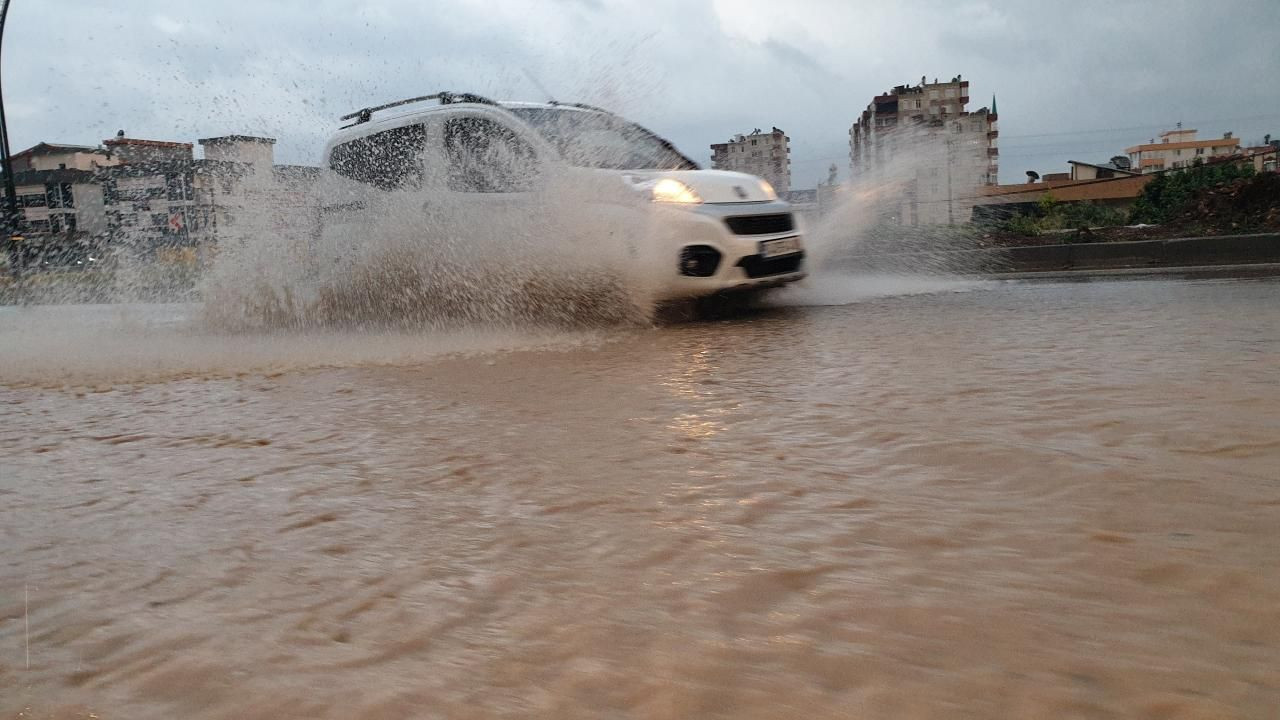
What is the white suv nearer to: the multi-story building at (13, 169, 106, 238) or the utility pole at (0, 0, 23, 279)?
the utility pole at (0, 0, 23, 279)

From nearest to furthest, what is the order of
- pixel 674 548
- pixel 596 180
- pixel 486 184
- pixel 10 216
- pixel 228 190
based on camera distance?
pixel 674 548
pixel 596 180
pixel 486 184
pixel 228 190
pixel 10 216

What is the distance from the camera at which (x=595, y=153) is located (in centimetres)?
732

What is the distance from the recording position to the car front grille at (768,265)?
7.07m

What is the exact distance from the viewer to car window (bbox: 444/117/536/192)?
277 inches

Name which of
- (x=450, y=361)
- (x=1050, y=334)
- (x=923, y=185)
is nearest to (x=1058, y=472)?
(x=1050, y=334)

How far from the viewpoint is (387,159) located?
25.1 ft

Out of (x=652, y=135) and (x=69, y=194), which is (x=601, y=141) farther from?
(x=69, y=194)

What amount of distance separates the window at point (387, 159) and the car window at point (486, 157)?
0.89ft

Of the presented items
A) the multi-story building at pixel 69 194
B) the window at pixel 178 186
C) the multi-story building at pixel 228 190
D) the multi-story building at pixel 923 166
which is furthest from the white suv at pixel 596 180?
the multi-story building at pixel 69 194

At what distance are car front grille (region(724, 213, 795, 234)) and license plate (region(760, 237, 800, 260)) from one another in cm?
10

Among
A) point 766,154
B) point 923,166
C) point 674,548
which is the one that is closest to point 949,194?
point 923,166

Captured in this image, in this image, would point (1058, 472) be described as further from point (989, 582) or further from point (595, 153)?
point (595, 153)

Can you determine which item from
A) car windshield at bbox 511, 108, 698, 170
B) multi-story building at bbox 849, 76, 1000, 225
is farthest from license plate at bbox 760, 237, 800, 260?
multi-story building at bbox 849, 76, 1000, 225

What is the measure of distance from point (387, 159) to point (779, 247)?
9.92 ft
